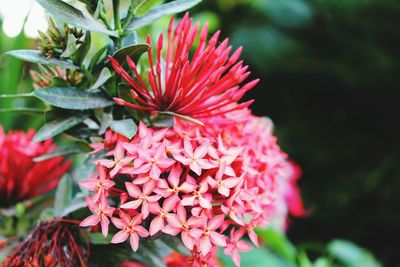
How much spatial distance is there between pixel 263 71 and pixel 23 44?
0.95 meters

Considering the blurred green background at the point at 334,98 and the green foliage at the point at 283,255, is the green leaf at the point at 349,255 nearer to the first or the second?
the green foliage at the point at 283,255

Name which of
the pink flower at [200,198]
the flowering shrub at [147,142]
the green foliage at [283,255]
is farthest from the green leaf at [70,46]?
the green foliage at [283,255]

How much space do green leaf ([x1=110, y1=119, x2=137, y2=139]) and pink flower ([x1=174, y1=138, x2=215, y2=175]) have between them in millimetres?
61

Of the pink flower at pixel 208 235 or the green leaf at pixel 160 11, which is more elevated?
the green leaf at pixel 160 11

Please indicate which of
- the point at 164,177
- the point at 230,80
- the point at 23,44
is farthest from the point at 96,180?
the point at 23,44

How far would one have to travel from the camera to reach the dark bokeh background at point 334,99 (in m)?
1.79

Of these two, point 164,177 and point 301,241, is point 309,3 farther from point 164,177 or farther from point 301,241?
point 164,177

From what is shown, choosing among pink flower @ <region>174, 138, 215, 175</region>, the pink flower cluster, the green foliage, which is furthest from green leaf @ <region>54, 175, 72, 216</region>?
the green foliage

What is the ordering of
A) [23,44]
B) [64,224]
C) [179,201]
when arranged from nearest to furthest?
1. [179,201]
2. [64,224]
3. [23,44]

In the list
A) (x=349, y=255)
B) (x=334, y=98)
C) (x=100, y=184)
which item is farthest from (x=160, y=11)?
(x=334, y=98)

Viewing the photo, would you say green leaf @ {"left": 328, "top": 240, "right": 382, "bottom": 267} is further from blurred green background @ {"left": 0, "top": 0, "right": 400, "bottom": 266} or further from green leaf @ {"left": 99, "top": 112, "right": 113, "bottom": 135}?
green leaf @ {"left": 99, "top": 112, "right": 113, "bottom": 135}

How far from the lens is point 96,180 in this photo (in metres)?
0.54

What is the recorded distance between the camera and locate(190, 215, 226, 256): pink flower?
1.67 feet

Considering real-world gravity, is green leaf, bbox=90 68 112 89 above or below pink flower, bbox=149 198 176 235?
above
